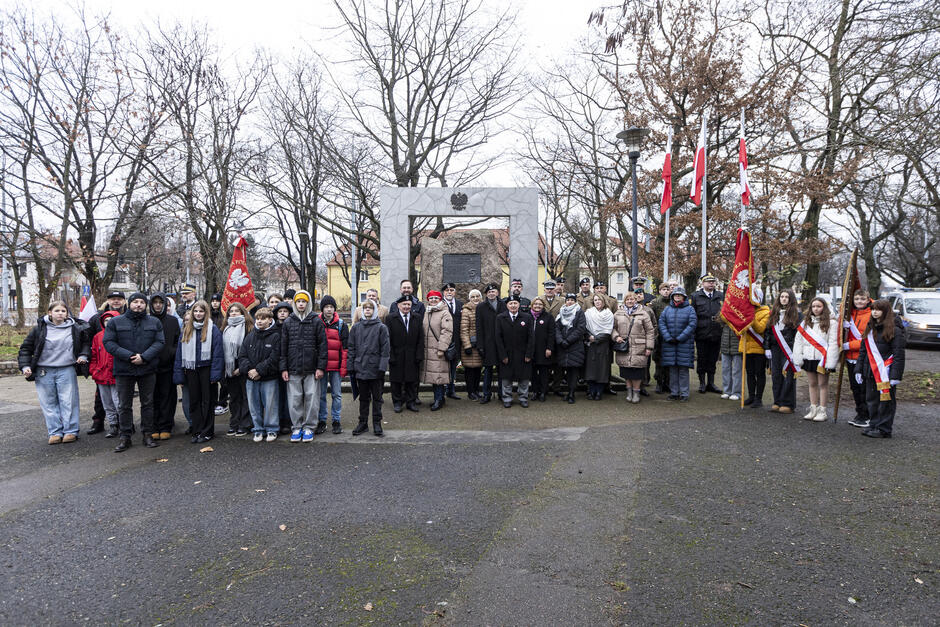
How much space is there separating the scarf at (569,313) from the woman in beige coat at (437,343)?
6.05ft

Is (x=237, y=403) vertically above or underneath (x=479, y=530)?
above

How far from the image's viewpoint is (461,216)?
1183 centimetres

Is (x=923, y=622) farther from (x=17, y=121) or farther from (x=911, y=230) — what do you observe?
(x=911, y=230)

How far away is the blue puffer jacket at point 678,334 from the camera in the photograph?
8680 mm

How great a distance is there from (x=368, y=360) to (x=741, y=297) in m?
5.83

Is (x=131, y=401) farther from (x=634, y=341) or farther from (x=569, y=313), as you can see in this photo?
(x=634, y=341)

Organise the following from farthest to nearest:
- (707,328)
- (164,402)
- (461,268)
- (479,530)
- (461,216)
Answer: (461,216) < (461,268) < (707,328) < (164,402) < (479,530)

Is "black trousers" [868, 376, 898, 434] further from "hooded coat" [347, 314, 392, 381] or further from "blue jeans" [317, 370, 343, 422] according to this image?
"blue jeans" [317, 370, 343, 422]

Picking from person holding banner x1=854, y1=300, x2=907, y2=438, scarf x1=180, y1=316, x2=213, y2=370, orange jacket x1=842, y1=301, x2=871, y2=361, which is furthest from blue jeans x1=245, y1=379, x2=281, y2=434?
orange jacket x1=842, y1=301, x2=871, y2=361

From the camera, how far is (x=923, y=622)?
2834mm

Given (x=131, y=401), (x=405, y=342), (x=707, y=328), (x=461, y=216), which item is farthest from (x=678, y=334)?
(x=131, y=401)

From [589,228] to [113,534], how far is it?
1134 inches

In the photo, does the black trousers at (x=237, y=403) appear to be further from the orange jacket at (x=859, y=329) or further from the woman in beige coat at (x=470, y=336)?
the orange jacket at (x=859, y=329)

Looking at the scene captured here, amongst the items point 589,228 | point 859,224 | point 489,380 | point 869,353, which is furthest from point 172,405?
point 859,224
